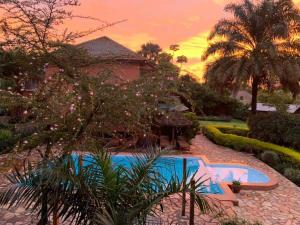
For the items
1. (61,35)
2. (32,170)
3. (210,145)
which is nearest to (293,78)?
(210,145)

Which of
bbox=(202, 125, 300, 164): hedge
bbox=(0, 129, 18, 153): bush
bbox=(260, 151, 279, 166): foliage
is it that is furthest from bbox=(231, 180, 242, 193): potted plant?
bbox=(0, 129, 18, 153): bush

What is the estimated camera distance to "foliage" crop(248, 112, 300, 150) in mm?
19266

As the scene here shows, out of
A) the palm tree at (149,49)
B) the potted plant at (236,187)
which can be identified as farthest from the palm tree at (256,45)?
the palm tree at (149,49)

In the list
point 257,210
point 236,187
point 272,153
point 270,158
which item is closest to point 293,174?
point 270,158

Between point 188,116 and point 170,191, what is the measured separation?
16.3 meters

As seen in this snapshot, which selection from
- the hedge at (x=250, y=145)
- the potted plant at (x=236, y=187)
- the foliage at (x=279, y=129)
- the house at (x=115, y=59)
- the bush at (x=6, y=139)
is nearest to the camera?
the house at (x=115, y=59)

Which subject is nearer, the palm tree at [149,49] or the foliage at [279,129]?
the foliage at [279,129]

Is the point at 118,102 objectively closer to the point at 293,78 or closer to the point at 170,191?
the point at 170,191

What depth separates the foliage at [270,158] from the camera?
17156 millimetres

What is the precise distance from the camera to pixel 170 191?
5.02m

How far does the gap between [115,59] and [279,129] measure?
14449 mm

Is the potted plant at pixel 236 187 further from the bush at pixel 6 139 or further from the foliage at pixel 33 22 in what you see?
the bush at pixel 6 139

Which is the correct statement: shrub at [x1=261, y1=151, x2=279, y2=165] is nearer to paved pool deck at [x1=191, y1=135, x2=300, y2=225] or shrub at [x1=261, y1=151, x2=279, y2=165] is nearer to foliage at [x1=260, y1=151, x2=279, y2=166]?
foliage at [x1=260, y1=151, x2=279, y2=166]

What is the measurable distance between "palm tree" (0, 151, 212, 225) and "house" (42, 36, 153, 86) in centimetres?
340
